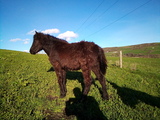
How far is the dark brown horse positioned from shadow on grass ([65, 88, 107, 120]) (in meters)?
0.41

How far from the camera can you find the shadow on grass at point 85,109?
3.13 meters

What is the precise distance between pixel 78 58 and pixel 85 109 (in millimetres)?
1929

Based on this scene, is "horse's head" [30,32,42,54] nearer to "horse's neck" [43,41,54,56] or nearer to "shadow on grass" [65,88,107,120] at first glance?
"horse's neck" [43,41,54,56]

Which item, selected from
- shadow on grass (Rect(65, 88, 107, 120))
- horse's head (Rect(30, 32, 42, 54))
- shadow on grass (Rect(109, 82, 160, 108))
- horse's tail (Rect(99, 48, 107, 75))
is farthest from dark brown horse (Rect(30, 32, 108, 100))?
shadow on grass (Rect(109, 82, 160, 108))

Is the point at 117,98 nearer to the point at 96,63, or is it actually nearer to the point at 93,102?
the point at 93,102

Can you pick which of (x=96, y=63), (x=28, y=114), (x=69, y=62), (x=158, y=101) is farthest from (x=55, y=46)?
(x=158, y=101)

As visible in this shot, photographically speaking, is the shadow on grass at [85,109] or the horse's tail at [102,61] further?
the horse's tail at [102,61]

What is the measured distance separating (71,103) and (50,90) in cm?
155

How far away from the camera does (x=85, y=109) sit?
11.6 ft

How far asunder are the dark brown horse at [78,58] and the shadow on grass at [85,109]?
0.41m

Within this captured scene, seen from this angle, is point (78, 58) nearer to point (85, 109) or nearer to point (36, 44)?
point (85, 109)

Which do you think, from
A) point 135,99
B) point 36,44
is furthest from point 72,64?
point 135,99

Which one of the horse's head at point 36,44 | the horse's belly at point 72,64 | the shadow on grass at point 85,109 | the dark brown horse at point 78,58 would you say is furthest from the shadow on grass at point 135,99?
the horse's head at point 36,44

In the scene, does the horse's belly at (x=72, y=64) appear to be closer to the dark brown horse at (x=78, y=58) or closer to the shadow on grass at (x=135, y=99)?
the dark brown horse at (x=78, y=58)
